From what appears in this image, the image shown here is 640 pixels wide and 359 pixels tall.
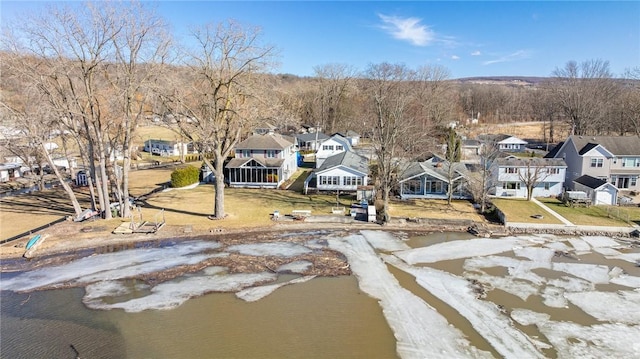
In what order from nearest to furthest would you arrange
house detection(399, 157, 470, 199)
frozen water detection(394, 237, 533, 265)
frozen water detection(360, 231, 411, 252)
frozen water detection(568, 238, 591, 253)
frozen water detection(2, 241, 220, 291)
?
1. frozen water detection(2, 241, 220, 291)
2. frozen water detection(394, 237, 533, 265)
3. frozen water detection(568, 238, 591, 253)
4. frozen water detection(360, 231, 411, 252)
5. house detection(399, 157, 470, 199)

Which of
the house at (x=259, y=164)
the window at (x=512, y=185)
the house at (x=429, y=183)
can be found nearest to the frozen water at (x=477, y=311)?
the house at (x=429, y=183)

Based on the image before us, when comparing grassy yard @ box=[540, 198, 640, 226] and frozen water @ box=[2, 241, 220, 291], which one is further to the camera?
grassy yard @ box=[540, 198, 640, 226]

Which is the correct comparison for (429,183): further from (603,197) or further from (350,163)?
(603,197)

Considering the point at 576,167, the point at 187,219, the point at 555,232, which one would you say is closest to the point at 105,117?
the point at 187,219

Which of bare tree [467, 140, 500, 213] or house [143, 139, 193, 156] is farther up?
house [143, 139, 193, 156]

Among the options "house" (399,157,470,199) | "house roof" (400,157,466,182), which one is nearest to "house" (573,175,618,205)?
"house" (399,157,470,199)

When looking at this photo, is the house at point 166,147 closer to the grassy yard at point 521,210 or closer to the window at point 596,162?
the grassy yard at point 521,210

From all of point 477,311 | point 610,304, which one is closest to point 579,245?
point 610,304

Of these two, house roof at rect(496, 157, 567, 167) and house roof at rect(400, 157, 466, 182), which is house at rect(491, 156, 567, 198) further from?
house roof at rect(400, 157, 466, 182)
